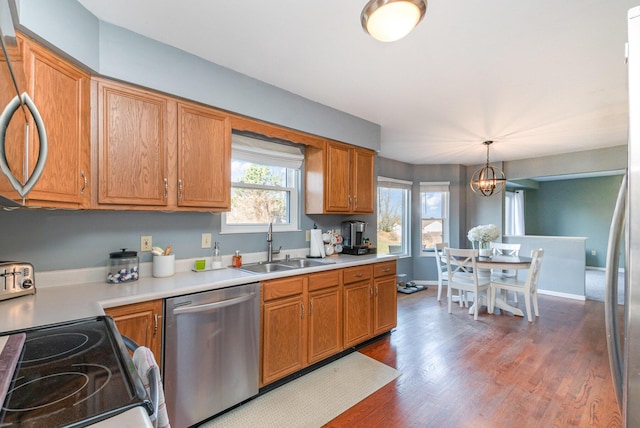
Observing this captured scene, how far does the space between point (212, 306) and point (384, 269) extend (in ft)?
6.21

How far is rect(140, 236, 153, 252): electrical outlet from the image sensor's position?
2100mm

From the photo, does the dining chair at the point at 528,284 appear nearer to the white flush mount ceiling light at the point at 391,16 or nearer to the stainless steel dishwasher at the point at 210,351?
the stainless steel dishwasher at the point at 210,351

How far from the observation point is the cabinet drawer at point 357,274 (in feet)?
9.07

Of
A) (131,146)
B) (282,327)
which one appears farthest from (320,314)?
(131,146)

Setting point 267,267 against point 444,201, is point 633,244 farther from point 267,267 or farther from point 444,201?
point 444,201

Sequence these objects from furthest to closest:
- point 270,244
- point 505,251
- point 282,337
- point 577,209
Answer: point 577,209, point 505,251, point 270,244, point 282,337

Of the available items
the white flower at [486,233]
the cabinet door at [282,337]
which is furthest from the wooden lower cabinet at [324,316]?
the white flower at [486,233]

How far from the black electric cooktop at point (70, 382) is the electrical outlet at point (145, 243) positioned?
1054mm

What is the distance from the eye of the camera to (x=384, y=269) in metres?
3.17

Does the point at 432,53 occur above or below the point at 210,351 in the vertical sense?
above

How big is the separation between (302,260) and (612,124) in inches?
152

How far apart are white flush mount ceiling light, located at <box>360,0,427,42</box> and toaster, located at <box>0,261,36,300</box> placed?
2129mm

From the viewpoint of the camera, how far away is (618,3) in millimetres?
1544

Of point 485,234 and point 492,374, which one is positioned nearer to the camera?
point 492,374
